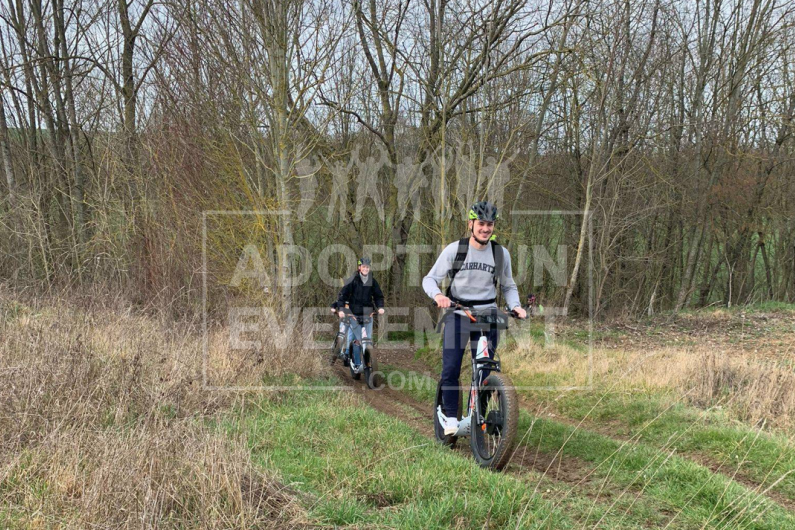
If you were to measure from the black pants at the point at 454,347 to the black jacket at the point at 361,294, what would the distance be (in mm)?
5367

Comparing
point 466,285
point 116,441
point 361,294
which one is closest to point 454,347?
point 466,285

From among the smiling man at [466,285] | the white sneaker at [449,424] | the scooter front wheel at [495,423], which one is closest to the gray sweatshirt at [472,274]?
the smiling man at [466,285]

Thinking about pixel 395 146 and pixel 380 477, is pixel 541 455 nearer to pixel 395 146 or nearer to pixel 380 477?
pixel 380 477

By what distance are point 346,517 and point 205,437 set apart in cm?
145

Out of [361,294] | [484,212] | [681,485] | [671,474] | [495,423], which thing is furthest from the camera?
[361,294]

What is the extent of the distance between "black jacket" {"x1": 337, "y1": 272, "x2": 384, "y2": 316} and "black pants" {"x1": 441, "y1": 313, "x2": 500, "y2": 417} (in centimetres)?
537

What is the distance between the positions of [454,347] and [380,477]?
174cm

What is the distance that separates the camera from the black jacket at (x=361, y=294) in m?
10.7

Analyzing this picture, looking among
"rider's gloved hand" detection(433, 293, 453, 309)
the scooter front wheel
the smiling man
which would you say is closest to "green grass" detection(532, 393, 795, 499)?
the scooter front wheel

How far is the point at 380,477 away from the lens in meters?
3.86

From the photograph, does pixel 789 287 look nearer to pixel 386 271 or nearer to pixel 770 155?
pixel 770 155

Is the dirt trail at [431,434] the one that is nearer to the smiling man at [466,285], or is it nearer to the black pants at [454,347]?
the black pants at [454,347]

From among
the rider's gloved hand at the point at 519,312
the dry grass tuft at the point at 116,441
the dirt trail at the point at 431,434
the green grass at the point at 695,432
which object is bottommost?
the dirt trail at the point at 431,434

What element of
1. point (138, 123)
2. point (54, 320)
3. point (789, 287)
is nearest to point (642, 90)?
point (789, 287)
